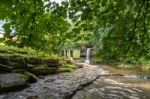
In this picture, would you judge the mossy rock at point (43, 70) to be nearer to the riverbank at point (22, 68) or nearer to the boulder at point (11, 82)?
the riverbank at point (22, 68)

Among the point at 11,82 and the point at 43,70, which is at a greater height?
the point at 43,70

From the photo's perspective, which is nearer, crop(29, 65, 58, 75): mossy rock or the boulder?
the boulder

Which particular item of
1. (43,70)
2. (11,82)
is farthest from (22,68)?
(11,82)

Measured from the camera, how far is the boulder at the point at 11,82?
1065 centimetres

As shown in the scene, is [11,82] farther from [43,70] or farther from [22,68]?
[43,70]

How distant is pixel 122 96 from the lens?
41.8ft

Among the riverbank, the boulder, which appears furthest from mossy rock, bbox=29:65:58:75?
the boulder

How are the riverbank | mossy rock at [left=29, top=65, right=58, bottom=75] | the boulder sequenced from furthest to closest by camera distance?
mossy rock at [left=29, top=65, right=58, bottom=75]
the riverbank
the boulder

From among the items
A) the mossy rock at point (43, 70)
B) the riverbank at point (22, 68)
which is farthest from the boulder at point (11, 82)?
the mossy rock at point (43, 70)

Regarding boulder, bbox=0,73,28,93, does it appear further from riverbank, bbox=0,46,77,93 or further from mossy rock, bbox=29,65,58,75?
mossy rock, bbox=29,65,58,75

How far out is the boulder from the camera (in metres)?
10.6

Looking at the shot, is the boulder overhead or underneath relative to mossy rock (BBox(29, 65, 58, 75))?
underneath

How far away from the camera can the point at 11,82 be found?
11172 mm

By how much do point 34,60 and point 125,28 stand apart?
33.1ft
